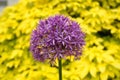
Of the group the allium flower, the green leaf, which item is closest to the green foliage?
the green leaf

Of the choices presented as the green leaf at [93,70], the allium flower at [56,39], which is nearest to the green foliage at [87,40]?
the green leaf at [93,70]

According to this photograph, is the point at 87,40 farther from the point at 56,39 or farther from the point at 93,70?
the point at 56,39

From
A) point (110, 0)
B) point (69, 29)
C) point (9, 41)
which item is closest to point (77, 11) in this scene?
point (110, 0)

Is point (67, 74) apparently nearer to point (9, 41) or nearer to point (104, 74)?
point (104, 74)

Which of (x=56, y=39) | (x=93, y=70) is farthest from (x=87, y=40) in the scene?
(x=56, y=39)

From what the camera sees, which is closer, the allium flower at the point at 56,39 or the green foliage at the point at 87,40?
the allium flower at the point at 56,39

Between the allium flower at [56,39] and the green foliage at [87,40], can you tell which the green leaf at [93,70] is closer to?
the green foliage at [87,40]

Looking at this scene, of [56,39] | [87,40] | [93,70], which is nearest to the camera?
[56,39]
